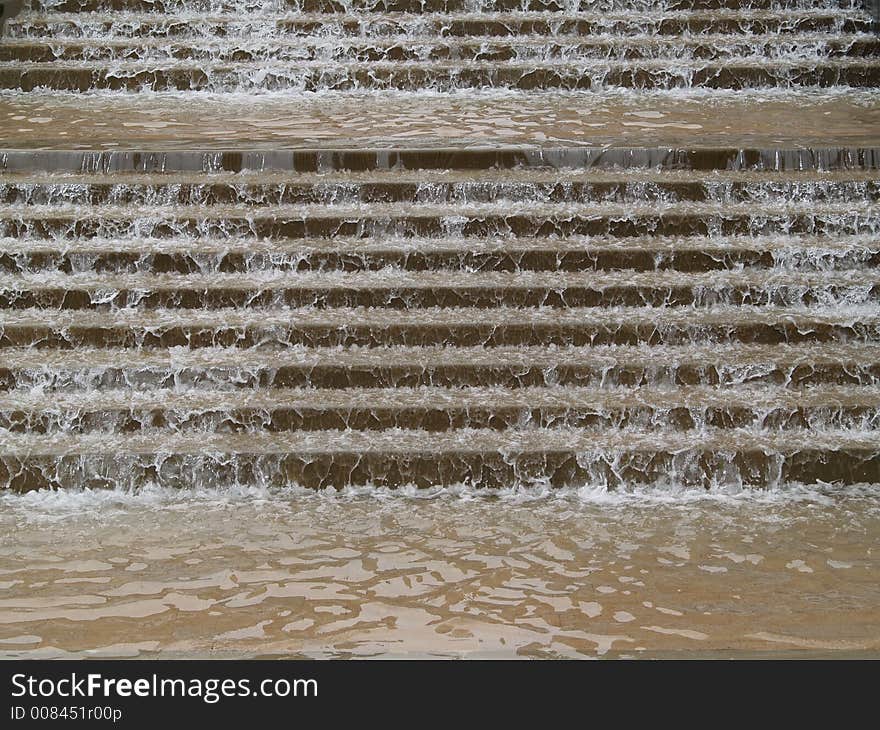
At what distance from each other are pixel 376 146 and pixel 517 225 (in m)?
1.03

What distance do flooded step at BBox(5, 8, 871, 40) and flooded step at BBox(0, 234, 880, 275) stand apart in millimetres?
3208

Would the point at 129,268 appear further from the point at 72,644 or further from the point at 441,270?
the point at 72,644

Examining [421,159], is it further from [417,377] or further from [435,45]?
[435,45]

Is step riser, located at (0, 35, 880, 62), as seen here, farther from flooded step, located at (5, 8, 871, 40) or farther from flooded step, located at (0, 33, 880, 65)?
flooded step, located at (5, 8, 871, 40)

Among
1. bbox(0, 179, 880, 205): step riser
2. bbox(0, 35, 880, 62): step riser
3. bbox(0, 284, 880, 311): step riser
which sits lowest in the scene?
bbox(0, 284, 880, 311): step riser

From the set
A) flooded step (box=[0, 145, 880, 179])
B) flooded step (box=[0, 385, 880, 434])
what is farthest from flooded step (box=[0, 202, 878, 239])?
flooded step (box=[0, 385, 880, 434])

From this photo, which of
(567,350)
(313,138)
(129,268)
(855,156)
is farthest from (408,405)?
(855,156)

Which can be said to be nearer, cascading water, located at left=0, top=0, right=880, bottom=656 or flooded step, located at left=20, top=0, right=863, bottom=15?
cascading water, located at left=0, top=0, right=880, bottom=656

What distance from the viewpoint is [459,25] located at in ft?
29.6

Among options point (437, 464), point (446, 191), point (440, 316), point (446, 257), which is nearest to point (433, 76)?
point (446, 191)

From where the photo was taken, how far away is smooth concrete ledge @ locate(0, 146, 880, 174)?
679 centimetres

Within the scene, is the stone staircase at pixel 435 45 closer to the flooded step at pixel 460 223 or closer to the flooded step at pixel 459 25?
the flooded step at pixel 459 25

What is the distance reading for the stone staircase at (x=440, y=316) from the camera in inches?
216

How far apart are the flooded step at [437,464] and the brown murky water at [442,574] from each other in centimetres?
8
